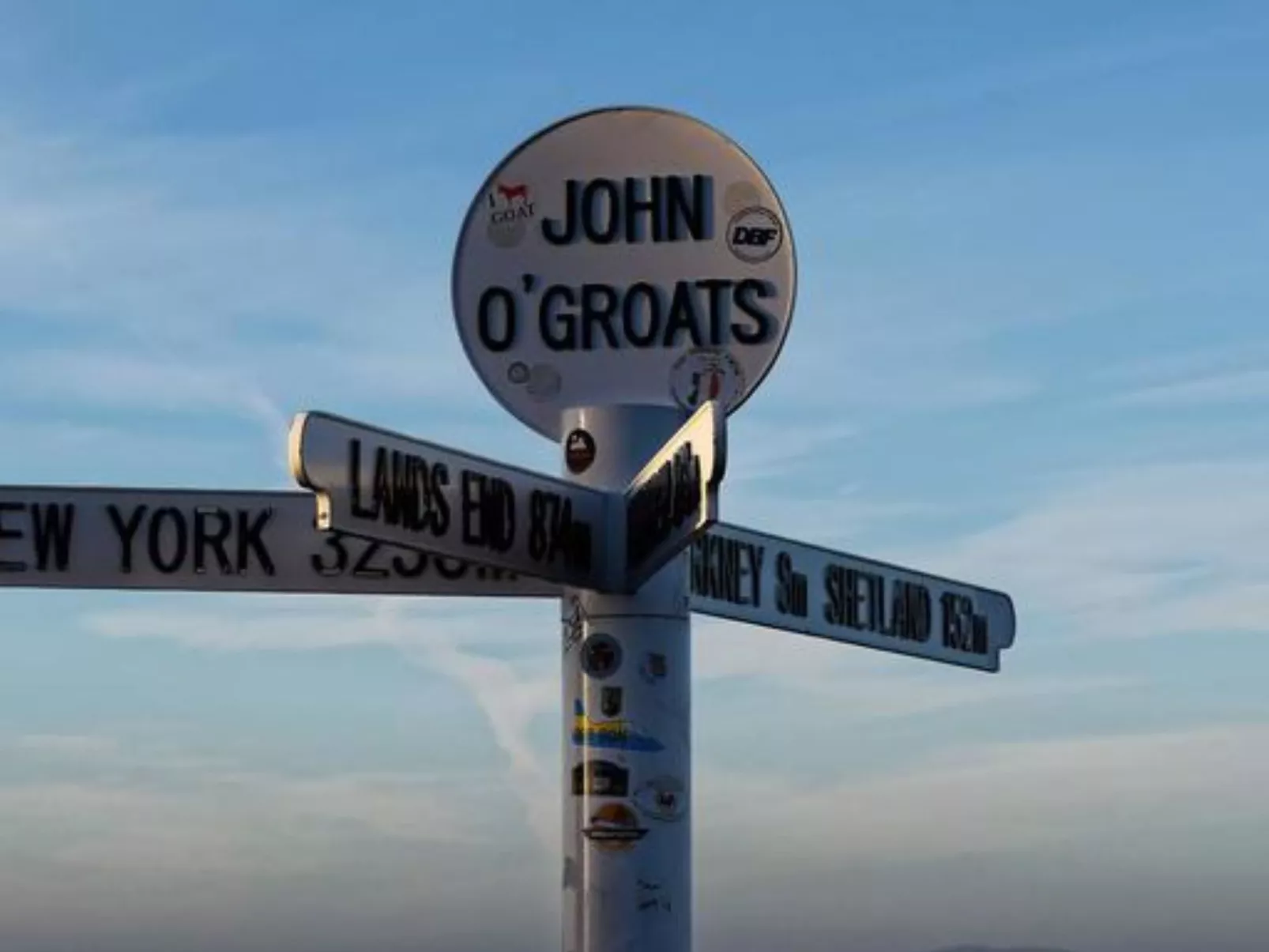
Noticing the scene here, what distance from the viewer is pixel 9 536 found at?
836 cm

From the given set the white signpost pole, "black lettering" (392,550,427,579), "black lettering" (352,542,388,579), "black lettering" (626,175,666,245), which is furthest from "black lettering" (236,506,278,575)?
"black lettering" (626,175,666,245)

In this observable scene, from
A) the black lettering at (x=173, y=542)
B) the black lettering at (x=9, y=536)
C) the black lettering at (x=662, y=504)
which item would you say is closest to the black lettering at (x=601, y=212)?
the black lettering at (x=662, y=504)

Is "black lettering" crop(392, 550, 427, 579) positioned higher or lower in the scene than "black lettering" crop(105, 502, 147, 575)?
lower

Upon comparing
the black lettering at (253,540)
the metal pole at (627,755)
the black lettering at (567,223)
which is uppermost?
the black lettering at (567,223)

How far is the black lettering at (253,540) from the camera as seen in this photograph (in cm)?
839

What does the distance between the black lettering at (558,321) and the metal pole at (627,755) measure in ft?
1.56

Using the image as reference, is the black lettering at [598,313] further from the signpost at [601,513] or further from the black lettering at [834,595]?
the black lettering at [834,595]

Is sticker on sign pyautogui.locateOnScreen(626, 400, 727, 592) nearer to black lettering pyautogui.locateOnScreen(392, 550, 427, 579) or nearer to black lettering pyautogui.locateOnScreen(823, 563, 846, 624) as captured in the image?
black lettering pyautogui.locateOnScreen(392, 550, 427, 579)

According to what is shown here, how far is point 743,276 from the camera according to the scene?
28.8 feet

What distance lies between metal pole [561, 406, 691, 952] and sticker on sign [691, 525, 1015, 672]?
0.93 feet

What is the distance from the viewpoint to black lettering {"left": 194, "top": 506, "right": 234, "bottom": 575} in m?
8.36

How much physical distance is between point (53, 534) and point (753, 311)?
2506 mm

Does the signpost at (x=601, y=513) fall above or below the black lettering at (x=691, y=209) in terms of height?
below

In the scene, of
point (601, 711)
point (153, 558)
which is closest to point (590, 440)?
point (601, 711)
